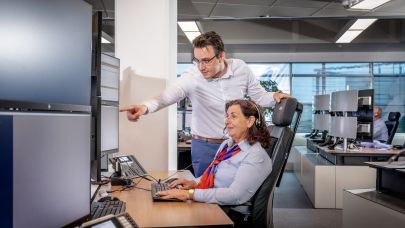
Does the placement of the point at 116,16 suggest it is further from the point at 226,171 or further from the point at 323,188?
the point at 323,188

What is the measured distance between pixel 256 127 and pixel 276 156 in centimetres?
17

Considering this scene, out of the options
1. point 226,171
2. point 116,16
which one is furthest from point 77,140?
point 116,16

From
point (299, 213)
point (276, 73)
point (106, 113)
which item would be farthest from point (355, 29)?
point (106, 113)

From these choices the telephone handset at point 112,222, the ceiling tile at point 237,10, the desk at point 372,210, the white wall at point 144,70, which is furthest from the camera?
the ceiling tile at point 237,10

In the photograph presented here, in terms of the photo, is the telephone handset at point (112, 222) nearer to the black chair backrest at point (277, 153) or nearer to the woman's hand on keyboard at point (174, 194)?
the woman's hand on keyboard at point (174, 194)

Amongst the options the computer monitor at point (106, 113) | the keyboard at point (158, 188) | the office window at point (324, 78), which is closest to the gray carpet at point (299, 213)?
the keyboard at point (158, 188)

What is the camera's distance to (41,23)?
0.72 metres

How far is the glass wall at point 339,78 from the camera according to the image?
7.77 meters

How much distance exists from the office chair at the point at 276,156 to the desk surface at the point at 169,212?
25 centimetres

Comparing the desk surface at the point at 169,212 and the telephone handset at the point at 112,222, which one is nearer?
the telephone handset at the point at 112,222

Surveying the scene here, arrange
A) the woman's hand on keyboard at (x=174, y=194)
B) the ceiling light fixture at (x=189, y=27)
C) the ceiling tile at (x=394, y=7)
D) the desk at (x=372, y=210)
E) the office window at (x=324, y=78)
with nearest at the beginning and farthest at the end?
the woman's hand on keyboard at (x=174, y=194) → the desk at (x=372, y=210) → the ceiling tile at (x=394, y=7) → the ceiling light fixture at (x=189, y=27) → the office window at (x=324, y=78)

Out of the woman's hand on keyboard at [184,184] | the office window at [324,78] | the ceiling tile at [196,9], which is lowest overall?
the woman's hand on keyboard at [184,184]

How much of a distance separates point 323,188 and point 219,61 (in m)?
2.71

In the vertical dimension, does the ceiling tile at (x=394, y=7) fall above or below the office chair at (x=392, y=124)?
above
